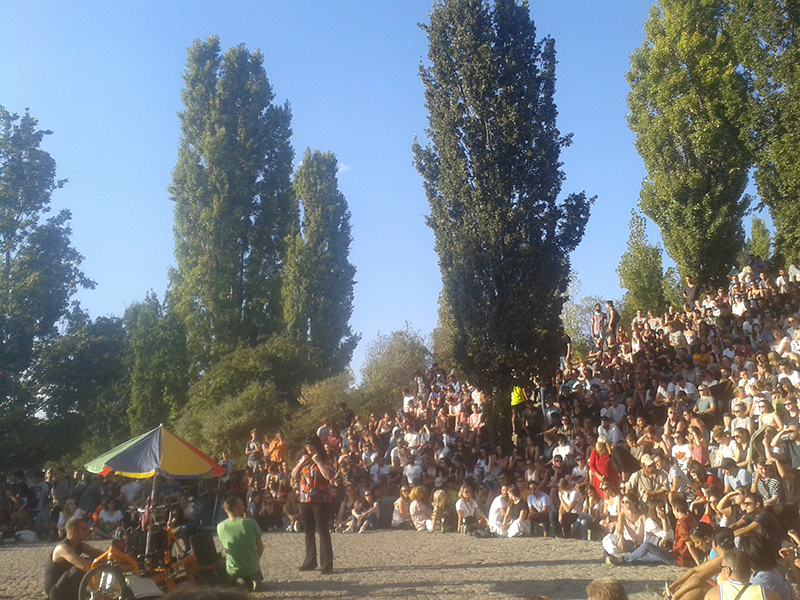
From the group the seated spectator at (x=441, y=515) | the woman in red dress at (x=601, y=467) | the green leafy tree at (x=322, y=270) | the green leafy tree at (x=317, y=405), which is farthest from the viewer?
the green leafy tree at (x=322, y=270)

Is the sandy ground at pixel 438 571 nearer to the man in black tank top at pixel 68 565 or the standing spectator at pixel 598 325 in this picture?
the man in black tank top at pixel 68 565

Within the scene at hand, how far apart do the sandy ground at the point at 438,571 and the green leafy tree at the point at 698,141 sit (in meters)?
18.0

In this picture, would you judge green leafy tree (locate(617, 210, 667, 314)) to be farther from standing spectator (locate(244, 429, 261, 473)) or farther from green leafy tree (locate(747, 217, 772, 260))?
standing spectator (locate(244, 429, 261, 473))

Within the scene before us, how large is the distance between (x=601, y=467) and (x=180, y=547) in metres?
7.49

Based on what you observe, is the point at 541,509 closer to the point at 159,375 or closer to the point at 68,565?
the point at 68,565

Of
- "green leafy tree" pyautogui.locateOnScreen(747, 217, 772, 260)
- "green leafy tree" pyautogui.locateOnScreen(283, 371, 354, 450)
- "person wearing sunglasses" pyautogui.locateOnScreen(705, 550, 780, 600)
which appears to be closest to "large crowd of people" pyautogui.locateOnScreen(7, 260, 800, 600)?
"person wearing sunglasses" pyautogui.locateOnScreen(705, 550, 780, 600)

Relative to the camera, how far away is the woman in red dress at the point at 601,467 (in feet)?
40.3

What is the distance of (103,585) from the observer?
708cm

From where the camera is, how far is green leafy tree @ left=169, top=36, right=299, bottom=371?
28922 millimetres

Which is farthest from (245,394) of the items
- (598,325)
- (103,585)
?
(103,585)

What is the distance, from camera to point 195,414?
24156mm

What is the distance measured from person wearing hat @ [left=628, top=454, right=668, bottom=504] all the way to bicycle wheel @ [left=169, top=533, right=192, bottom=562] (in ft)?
21.3

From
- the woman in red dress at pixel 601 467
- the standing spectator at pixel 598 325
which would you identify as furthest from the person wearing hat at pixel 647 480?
the standing spectator at pixel 598 325

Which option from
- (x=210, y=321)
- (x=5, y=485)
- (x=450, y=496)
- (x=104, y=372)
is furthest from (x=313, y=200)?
(x=450, y=496)
